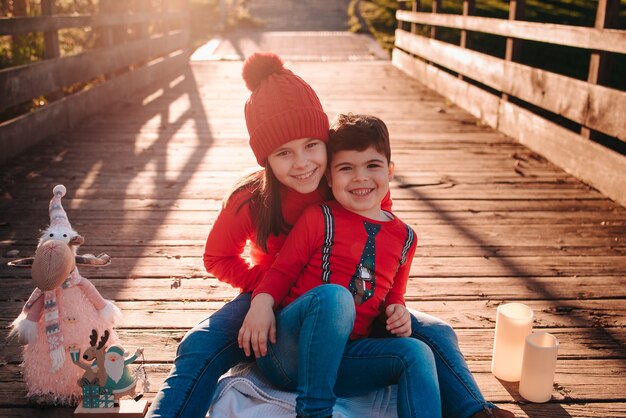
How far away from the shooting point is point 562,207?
13.8ft

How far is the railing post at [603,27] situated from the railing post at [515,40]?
161 cm

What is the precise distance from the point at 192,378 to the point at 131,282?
1.19 m

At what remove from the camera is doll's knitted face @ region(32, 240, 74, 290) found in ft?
6.72

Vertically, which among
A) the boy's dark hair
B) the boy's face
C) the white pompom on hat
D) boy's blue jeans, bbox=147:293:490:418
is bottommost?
boy's blue jeans, bbox=147:293:490:418

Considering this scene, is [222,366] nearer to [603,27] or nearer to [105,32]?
[603,27]

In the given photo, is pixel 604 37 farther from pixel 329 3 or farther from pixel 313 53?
pixel 329 3

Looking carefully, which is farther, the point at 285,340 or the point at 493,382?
the point at 493,382

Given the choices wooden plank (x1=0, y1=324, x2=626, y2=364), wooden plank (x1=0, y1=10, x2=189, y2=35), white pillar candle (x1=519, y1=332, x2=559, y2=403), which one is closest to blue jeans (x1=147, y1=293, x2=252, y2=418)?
wooden plank (x1=0, y1=324, x2=626, y2=364)

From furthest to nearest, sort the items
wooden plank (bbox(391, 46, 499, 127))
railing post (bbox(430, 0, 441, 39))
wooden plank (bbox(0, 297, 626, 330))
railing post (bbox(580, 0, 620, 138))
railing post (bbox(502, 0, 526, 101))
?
railing post (bbox(430, 0, 441, 39))
wooden plank (bbox(391, 46, 499, 127))
railing post (bbox(502, 0, 526, 101))
railing post (bbox(580, 0, 620, 138))
wooden plank (bbox(0, 297, 626, 330))

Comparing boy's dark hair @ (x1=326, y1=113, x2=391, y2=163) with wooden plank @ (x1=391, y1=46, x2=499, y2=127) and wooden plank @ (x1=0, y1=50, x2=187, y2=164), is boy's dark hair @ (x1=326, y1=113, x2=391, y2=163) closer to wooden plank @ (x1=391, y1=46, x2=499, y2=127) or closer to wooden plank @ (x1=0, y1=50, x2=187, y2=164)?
wooden plank @ (x1=0, y1=50, x2=187, y2=164)

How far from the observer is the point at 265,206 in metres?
2.32

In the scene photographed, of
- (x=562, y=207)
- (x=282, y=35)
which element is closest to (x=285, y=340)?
(x=562, y=207)

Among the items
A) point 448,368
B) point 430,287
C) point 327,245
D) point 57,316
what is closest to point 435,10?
point 430,287

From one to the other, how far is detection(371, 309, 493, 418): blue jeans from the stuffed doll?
95cm
